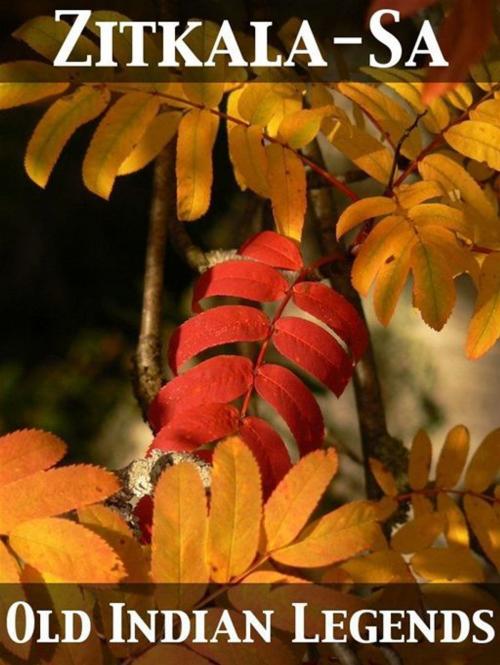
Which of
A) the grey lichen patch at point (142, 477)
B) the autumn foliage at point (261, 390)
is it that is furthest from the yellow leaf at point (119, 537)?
the grey lichen patch at point (142, 477)

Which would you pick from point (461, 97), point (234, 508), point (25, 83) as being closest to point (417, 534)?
point (234, 508)

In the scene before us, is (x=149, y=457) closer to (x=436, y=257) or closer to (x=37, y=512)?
(x=37, y=512)

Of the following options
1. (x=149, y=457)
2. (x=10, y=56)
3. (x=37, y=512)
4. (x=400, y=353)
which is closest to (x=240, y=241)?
(x=400, y=353)

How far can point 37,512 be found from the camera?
61 cm

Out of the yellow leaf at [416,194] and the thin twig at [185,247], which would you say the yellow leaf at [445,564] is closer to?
the yellow leaf at [416,194]

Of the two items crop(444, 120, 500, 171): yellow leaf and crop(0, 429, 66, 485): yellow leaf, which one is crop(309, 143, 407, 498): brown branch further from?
crop(0, 429, 66, 485): yellow leaf

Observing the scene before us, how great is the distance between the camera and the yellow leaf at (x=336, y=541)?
2.04 feet

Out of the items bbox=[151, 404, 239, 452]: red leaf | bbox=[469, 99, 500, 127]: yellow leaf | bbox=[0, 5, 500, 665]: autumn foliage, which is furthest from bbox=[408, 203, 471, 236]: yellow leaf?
bbox=[151, 404, 239, 452]: red leaf

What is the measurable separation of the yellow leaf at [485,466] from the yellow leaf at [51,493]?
16.7 inches

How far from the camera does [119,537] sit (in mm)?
608

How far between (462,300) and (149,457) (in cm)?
64

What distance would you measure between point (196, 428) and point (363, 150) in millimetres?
281

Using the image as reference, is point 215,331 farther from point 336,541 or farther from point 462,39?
point 462,39

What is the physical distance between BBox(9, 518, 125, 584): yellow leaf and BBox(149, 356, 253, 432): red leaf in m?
0.16
